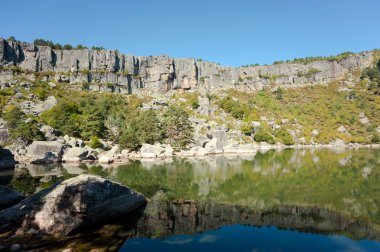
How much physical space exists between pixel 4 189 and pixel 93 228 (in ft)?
23.1

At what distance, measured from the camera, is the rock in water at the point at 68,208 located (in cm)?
1258

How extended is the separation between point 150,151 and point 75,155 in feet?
45.4

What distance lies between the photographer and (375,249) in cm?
1211

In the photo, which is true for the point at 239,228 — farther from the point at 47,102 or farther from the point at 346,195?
the point at 47,102

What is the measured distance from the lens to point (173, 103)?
101 m

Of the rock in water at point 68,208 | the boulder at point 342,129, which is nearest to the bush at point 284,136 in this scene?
the boulder at point 342,129

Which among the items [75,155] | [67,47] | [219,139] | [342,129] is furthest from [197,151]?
[67,47]

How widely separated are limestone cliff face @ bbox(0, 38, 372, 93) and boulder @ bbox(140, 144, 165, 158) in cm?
7121

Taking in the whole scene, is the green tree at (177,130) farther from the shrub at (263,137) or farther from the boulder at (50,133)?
the shrub at (263,137)

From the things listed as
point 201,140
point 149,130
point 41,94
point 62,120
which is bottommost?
point 201,140

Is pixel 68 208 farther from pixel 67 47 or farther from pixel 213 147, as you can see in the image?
pixel 67 47

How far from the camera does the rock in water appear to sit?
41.3 ft

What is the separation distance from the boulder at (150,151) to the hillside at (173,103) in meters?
0.20

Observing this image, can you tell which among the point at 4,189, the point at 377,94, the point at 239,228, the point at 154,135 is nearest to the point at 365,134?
the point at 377,94
